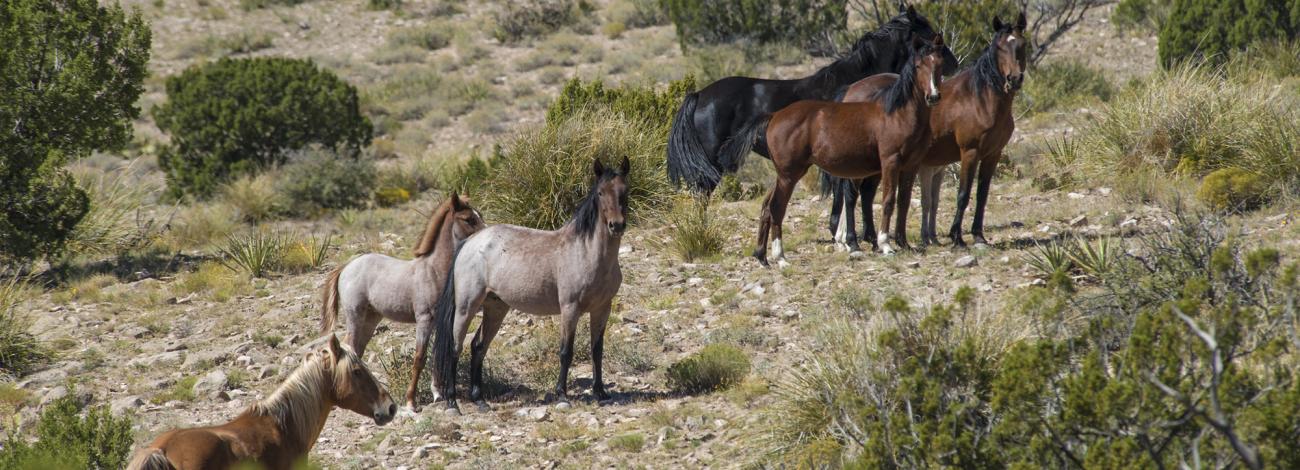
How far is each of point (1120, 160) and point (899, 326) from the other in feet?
27.9

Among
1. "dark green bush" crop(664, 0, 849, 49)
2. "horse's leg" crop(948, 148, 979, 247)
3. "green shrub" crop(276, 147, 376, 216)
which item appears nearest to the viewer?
"horse's leg" crop(948, 148, 979, 247)

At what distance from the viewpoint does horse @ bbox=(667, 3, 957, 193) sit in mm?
13727

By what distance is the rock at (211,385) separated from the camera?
10.2m

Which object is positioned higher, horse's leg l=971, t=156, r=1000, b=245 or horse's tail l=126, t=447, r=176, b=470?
horse's tail l=126, t=447, r=176, b=470

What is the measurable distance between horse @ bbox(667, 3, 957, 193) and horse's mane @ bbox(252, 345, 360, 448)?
7.21 m

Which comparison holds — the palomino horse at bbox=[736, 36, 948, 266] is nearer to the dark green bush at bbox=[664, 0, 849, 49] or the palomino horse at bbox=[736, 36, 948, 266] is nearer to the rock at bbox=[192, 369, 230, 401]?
the rock at bbox=[192, 369, 230, 401]

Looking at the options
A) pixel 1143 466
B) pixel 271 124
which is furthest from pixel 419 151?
pixel 1143 466

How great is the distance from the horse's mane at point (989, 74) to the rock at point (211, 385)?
7.40 meters

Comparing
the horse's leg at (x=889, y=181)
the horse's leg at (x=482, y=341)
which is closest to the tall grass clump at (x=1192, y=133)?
the horse's leg at (x=889, y=181)

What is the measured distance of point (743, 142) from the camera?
1230 centimetres

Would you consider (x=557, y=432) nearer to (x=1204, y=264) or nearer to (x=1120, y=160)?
(x=1204, y=264)

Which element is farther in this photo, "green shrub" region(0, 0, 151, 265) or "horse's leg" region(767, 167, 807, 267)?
"green shrub" region(0, 0, 151, 265)

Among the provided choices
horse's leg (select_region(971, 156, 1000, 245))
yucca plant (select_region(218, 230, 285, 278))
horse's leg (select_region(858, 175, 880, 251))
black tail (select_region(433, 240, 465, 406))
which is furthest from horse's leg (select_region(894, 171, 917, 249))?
yucca plant (select_region(218, 230, 285, 278))

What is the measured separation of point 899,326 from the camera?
696cm
